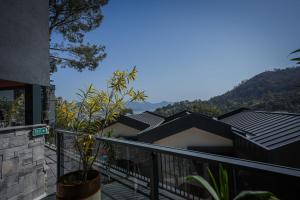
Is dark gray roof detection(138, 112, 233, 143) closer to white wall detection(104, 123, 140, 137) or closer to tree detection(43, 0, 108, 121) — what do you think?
white wall detection(104, 123, 140, 137)

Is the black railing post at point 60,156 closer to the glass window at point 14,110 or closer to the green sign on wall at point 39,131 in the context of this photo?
the green sign on wall at point 39,131

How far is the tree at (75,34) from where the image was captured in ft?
34.3

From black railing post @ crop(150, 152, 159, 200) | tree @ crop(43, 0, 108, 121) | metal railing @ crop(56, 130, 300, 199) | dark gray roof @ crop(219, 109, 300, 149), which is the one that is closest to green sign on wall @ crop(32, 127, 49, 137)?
metal railing @ crop(56, 130, 300, 199)

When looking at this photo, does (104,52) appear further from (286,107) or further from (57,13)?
(286,107)

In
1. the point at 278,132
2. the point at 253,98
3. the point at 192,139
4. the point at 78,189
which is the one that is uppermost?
the point at 253,98

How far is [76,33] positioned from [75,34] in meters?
0.07

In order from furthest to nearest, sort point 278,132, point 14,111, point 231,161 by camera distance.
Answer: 1. point 14,111
2. point 278,132
3. point 231,161

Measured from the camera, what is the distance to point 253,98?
3359cm

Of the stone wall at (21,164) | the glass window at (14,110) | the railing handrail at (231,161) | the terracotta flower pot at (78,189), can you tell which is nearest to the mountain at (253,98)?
the glass window at (14,110)

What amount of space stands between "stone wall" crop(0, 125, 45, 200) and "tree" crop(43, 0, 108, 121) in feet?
24.7

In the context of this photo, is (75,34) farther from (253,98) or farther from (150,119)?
(253,98)

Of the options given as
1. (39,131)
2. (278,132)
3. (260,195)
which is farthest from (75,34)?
(260,195)

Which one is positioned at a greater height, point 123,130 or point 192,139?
point 123,130

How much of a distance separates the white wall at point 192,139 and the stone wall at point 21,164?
6.28m
